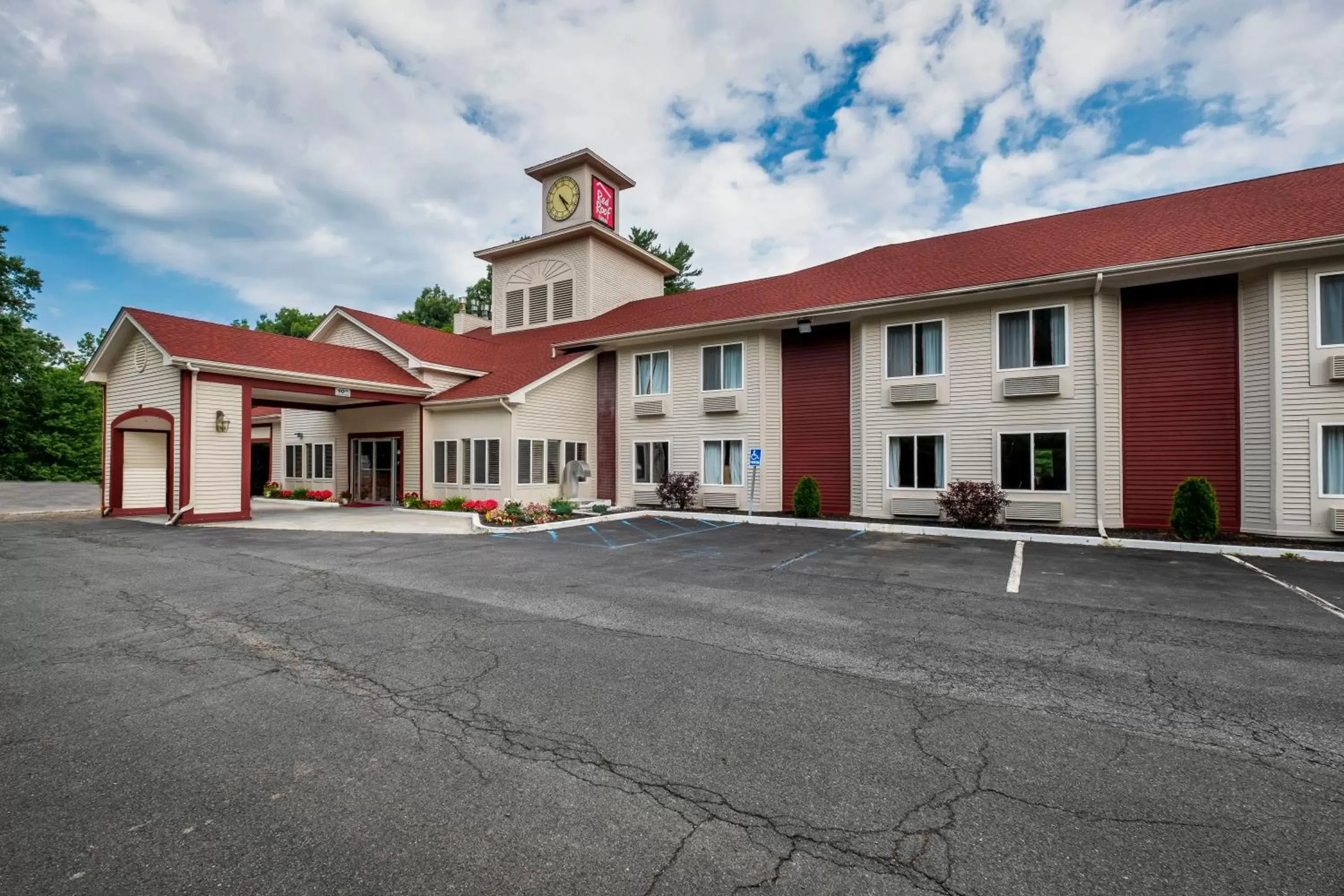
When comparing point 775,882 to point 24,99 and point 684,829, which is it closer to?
point 684,829

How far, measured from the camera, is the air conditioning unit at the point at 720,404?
→ 17.4 metres

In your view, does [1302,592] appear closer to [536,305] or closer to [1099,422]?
[1099,422]

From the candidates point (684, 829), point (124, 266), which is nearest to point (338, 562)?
point (684, 829)

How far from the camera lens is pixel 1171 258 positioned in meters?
12.0

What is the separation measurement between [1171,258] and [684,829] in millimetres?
15126

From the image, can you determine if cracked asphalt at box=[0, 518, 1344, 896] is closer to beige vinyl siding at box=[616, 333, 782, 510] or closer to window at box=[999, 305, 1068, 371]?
window at box=[999, 305, 1068, 371]

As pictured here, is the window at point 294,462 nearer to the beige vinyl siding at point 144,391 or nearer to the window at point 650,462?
the beige vinyl siding at point 144,391

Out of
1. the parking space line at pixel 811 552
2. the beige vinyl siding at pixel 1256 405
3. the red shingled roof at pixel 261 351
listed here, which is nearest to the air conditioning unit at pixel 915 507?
the parking space line at pixel 811 552

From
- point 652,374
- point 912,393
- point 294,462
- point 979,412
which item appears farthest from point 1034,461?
point 294,462

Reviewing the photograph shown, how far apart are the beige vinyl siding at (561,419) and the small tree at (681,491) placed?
2991 millimetres

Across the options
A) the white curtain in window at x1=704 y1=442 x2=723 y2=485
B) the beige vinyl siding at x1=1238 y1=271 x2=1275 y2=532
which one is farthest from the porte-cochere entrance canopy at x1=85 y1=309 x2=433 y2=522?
the beige vinyl siding at x1=1238 y1=271 x2=1275 y2=532

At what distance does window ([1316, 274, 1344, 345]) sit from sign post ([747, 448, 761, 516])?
1174cm

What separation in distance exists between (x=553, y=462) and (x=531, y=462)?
91 centimetres

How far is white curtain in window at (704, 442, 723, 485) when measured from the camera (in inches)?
699
